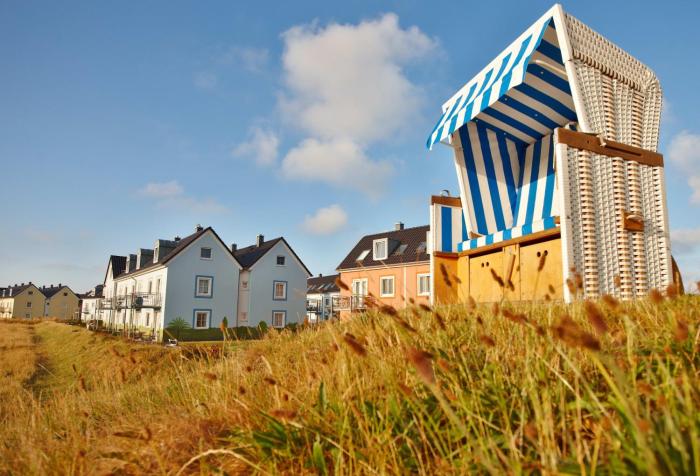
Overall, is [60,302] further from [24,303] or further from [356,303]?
[356,303]

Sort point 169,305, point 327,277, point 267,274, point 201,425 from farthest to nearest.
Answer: point 327,277 → point 267,274 → point 169,305 → point 201,425

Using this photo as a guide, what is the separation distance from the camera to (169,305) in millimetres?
28141

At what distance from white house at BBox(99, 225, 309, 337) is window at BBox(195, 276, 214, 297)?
0.11 feet

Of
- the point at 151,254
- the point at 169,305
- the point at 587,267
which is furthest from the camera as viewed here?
the point at 151,254

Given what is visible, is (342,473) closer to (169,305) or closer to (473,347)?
(473,347)

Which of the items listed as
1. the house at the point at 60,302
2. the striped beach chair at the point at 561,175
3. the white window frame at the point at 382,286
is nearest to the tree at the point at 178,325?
the white window frame at the point at 382,286

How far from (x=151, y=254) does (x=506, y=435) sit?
39.2 m

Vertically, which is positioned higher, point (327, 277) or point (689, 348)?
point (327, 277)

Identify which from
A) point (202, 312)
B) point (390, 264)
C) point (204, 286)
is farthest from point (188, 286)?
point (390, 264)

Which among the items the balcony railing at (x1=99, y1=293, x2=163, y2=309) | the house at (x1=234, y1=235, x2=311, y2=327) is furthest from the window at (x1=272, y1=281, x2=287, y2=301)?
the balcony railing at (x1=99, y1=293, x2=163, y2=309)

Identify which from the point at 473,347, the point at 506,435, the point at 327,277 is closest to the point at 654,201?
the point at 473,347

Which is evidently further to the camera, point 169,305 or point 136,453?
point 169,305

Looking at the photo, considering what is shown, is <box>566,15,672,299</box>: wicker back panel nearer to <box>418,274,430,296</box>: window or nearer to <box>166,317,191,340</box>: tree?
<box>418,274,430,296</box>: window

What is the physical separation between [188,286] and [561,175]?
2852 centimetres
